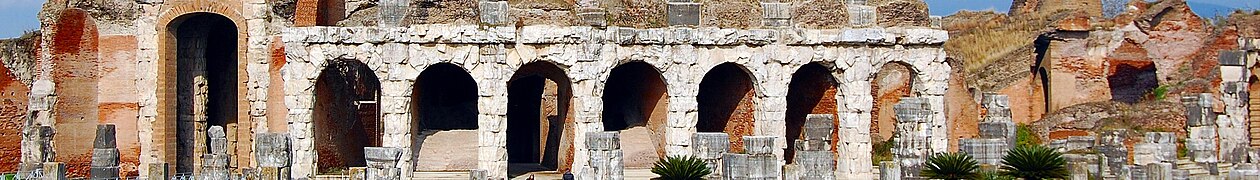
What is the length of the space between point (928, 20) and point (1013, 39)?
12.5 metres

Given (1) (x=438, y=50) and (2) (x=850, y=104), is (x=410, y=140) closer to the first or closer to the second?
(1) (x=438, y=50)

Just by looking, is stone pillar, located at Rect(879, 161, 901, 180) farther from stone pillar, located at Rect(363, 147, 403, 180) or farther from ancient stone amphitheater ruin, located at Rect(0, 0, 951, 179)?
stone pillar, located at Rect(363, 147, 403, 180)

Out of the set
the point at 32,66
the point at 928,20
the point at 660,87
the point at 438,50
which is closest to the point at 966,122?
the point at 928,20

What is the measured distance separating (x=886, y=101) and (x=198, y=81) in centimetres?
1382

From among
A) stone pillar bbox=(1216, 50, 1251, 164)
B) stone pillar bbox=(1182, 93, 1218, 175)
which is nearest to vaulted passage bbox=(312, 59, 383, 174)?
stone pillar bbox=(1182, 93, 1218, 175)

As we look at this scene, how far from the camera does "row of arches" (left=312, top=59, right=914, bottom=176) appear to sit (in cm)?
4150

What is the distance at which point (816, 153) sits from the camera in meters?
31.4

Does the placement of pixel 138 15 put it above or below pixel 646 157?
above

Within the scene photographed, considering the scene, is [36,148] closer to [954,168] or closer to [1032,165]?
[954,168]

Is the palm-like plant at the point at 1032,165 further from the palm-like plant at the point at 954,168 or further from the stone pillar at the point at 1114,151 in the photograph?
the stone pillar at the point at 1114,151

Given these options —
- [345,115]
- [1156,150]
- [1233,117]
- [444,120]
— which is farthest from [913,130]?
[444,120]

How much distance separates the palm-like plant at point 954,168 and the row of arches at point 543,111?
1115cm

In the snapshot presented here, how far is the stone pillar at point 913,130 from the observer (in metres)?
36.9

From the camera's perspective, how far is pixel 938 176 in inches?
1184
